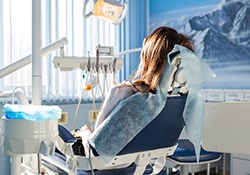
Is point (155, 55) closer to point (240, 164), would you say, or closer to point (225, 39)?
point (240, 164)

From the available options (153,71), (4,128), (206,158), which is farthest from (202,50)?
(4,128)

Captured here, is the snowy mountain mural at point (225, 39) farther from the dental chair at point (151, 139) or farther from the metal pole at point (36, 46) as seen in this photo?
the metal pole at point (36, 46)

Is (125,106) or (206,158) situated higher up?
(125,106)

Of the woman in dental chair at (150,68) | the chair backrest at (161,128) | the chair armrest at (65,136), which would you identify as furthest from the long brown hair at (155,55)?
the chair armrest at (65,136)

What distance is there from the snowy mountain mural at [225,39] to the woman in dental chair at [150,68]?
1.73 m

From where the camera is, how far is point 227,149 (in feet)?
3.88

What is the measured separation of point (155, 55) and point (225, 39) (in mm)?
1959

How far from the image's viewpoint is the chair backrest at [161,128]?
138 cm

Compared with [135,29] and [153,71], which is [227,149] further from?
[135,29]

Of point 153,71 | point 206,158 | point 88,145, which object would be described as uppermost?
point 153,71

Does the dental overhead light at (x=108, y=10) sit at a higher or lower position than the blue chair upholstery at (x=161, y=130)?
higher

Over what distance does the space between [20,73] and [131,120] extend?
5.92 ft

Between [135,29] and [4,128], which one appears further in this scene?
[135,29]

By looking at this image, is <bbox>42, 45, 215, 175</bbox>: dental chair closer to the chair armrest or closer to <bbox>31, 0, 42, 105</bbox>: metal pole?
the chair armrest
